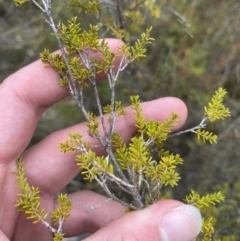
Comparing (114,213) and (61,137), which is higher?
(61,137)

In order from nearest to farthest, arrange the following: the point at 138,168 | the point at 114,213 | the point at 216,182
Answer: the point at 138,168
the point at 114,213
the point at 216,182

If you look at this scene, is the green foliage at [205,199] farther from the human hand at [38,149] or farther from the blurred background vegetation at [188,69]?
the blurred background vegetation at [188,69]

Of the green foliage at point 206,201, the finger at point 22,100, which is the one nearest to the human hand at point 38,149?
the finger at point 22,100

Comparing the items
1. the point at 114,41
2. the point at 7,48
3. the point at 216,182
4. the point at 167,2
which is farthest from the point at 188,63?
the point at 7,48

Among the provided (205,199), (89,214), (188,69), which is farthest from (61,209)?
(188,69)

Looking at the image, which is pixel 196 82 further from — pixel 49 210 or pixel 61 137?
pixel 49 210

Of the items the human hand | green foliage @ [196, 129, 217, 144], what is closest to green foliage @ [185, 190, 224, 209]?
green foliage @ [196, 129, 217, 144]
